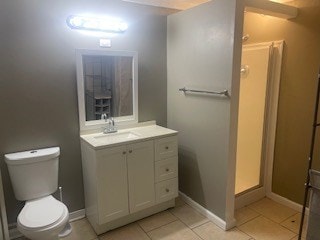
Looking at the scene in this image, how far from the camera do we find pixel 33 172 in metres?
2.04

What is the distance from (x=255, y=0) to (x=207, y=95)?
0.89m

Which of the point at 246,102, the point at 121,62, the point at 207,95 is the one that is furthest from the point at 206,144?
the point at 121,62

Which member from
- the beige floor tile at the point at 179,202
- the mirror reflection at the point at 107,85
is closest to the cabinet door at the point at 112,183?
the mirror reflection at the point at 107,85

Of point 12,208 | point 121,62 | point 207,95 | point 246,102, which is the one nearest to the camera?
point 12,208

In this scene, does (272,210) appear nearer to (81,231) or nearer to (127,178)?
(127,178)

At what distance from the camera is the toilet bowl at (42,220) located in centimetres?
171

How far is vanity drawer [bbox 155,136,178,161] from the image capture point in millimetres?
2367

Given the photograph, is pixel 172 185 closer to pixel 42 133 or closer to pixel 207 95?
pixel 207 95

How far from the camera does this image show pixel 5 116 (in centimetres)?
202

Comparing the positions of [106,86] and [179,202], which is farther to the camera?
[179,202]

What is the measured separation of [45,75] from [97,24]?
66 centimetres

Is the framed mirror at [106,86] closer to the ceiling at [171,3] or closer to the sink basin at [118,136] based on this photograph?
the sink basin at [118,136]

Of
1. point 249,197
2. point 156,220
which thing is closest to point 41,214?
point 156,220

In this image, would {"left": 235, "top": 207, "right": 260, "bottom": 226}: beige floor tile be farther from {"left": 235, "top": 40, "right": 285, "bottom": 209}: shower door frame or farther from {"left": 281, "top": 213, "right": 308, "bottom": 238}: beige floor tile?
{"left": 281, "top": 213, "right": 308, "bottom": 238}: beige floor tile
